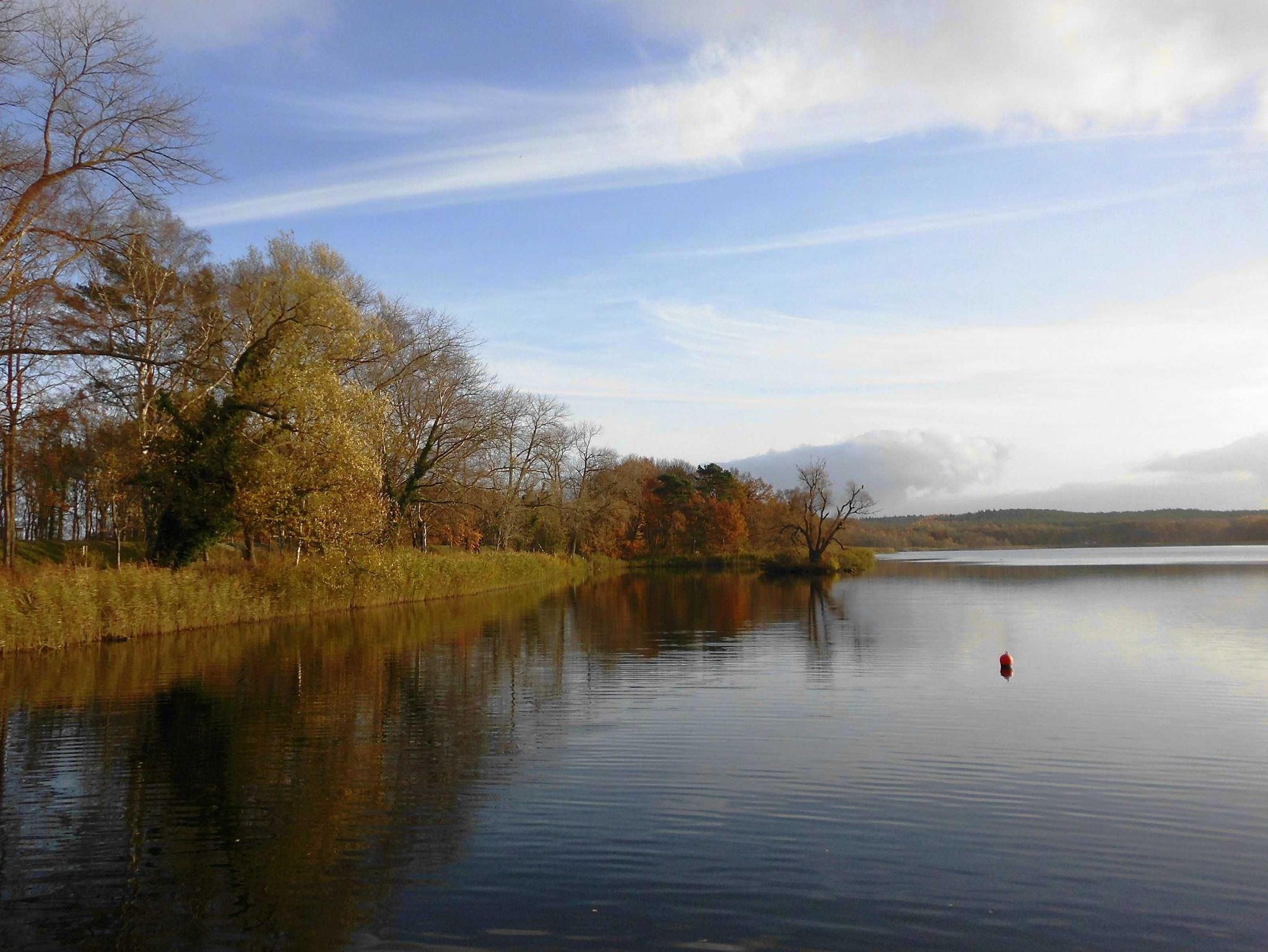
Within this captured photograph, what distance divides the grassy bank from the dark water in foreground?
6.22 ft

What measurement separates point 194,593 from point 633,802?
18767mm

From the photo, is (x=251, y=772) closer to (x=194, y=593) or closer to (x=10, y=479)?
Answer: (x=194, y=593)

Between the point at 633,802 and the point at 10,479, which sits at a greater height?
the point at 10,479

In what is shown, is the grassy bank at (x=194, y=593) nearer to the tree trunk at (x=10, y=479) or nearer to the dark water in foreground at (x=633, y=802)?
the dark water in foreground at (x=633, y=802)

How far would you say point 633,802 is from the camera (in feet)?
29.0

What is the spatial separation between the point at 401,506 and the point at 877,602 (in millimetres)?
20168

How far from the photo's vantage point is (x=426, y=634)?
24141 millimetres

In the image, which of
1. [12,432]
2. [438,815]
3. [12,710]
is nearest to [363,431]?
[12,432]

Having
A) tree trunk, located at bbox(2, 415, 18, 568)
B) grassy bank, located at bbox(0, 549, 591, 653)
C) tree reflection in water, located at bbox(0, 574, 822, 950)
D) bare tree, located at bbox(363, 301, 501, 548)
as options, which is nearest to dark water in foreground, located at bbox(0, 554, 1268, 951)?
tree reflection in water, located at bbox(0, 574, 822, 950)

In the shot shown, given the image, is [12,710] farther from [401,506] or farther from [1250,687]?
[401,506]

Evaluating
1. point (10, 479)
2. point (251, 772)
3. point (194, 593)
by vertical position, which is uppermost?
point (10, 479)

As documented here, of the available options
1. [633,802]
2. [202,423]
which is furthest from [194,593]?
[633,802]

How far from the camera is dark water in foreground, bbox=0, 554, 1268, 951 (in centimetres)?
616

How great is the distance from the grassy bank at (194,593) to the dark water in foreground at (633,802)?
74.6 inches
